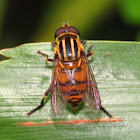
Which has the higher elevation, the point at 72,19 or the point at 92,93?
the point at 72,19

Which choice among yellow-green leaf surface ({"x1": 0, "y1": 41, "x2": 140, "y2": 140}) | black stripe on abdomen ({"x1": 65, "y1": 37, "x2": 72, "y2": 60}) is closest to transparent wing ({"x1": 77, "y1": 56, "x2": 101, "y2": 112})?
yellow-green leaf surface ({"x1": 0, "y1": 41, "x2": 140, "y2": 140})

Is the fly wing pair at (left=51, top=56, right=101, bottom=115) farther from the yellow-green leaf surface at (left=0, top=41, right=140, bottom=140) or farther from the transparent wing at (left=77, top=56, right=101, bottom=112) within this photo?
the yellow-green leaf surface at (left=0, top=41, right=140, bottom=140)

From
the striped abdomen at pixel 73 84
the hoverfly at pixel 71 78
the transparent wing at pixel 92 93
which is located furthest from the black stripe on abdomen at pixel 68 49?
the transparent wing at pixel 92 93

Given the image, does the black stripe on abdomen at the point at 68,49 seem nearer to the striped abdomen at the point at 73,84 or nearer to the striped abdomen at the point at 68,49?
the striped abdomen at the point at 68,49

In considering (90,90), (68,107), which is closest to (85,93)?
(90,90)

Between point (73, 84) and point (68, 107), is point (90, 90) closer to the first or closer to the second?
point (73, 84)

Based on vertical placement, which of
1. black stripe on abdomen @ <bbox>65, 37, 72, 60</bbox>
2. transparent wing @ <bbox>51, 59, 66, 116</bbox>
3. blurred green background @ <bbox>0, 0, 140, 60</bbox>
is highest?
blurred green background @ <bbox>0, 0, 140, 60</bbox>

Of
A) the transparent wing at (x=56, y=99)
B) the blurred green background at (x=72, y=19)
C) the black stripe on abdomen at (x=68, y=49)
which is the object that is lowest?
the transparent wing at (x=56, y=99)
